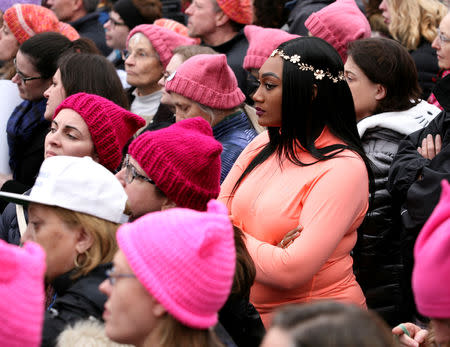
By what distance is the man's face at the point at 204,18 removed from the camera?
653 centimetres

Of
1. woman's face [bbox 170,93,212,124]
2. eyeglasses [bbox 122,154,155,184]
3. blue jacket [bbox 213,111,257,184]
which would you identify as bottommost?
blue jacket [bbox 213,111,257,184]

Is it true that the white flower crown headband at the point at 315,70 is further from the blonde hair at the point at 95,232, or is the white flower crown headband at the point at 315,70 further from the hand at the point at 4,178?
the hand at the point at 4,178

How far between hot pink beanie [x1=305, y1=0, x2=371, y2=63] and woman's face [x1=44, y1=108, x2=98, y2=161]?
82.8 inches

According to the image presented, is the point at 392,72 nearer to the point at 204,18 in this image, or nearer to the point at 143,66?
the point at 143,66

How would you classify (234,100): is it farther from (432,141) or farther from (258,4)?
(258,4)

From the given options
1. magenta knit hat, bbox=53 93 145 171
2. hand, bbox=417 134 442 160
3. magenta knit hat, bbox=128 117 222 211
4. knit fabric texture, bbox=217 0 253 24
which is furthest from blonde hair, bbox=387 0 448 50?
magenta knit hat, bbox=128 117 222 211

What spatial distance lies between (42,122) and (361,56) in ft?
7.53

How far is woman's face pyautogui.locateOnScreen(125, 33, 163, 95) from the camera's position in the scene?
19.9 feet

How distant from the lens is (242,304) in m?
2.91

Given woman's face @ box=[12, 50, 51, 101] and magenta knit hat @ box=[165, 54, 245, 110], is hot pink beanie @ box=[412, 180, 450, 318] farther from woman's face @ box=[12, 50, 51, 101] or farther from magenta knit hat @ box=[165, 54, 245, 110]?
woman's face @ box=[12, 50, 51, 101]

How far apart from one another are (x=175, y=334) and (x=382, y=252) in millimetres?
2126

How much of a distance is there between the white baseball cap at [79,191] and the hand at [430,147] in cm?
164

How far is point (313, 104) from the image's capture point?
3445mm

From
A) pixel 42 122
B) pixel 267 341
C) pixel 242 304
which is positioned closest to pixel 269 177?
pixel 242 304
